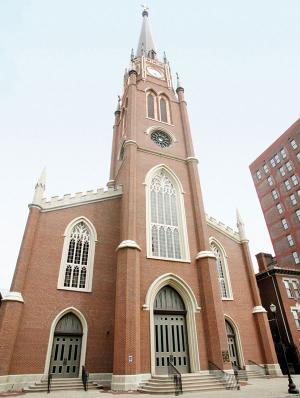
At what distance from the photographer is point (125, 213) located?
62.4 feet

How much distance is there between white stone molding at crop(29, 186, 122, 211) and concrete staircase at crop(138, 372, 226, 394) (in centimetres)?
1244

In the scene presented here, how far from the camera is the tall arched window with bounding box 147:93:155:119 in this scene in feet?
91.9

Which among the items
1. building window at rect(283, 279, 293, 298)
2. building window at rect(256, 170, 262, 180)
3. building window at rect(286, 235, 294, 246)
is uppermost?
building window at rect(256, 170, 262, 180)

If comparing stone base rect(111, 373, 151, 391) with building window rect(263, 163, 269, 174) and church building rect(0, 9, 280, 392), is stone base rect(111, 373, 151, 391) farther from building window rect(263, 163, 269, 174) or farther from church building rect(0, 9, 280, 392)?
building window rect(263, 163, 269, 174)

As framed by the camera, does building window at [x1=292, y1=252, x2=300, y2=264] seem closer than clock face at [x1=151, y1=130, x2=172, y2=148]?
No

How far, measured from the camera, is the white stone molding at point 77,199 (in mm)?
19344

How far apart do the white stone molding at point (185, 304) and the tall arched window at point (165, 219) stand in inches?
69.7

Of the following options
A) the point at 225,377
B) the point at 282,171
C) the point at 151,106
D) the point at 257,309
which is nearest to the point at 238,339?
the point at 257,309

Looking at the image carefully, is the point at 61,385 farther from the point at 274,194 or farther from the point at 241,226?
the point at 274,194

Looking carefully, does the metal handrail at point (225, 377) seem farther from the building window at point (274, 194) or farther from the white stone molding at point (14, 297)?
the building window at point (274, 194)

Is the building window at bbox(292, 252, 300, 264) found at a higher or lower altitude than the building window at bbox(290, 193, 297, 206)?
lower

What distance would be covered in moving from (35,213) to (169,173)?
11307mm

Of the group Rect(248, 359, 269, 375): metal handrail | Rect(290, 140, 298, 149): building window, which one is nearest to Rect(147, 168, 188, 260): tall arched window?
Rect(248, 359, 269, 375): metal handrail

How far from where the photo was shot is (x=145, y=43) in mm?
40781
